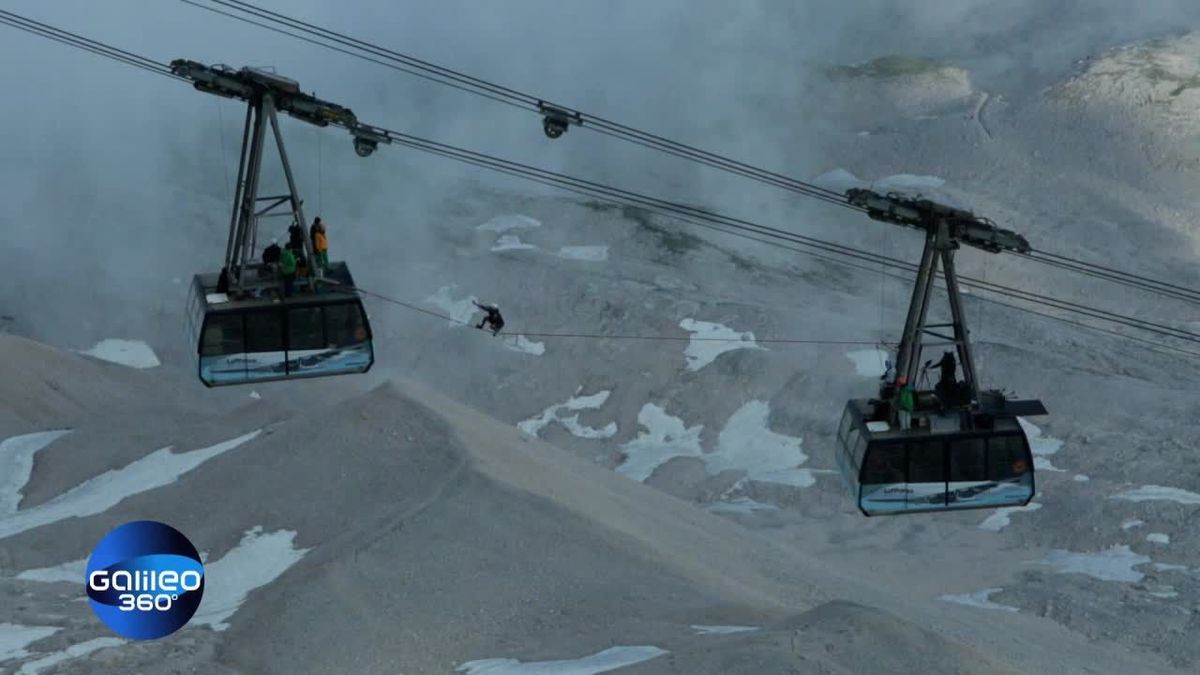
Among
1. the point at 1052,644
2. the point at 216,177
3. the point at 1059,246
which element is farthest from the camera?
the point at 216,177

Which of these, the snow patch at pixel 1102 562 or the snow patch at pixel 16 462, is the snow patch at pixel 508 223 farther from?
the snow patch at pixel 1102 562

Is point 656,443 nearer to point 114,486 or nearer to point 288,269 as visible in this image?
point 114,486

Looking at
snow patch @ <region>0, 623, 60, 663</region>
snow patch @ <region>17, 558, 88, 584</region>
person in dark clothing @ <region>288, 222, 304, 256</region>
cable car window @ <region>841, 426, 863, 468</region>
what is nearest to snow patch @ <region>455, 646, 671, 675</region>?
cable car window @ <region>841, 426, 863, 468</region>

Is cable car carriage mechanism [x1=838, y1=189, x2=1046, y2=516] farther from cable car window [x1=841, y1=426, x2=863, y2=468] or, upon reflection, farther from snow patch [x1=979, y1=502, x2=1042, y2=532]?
snow patch [x1=979, y1=502, x2=1042, y2=532]

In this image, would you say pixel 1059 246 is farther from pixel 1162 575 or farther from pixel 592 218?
pixel 1162 575

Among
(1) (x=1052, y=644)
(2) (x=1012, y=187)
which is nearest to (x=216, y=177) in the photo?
(2) (x=1012, y=187)

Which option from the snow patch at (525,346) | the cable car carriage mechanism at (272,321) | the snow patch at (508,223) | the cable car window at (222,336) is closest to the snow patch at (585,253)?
the snow patch at (508,223)
